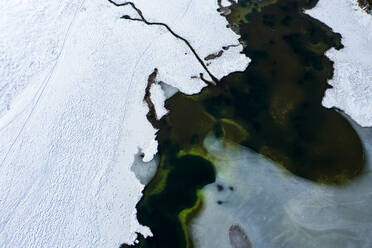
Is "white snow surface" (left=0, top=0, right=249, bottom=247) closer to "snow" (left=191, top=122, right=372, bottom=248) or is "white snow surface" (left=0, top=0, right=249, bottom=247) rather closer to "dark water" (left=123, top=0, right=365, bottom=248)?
"dark water" (left=123, top=0, right=365, bottom=248)

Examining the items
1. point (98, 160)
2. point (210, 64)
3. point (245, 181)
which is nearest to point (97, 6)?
point (210, 64)

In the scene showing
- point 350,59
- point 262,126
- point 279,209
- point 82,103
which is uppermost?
point 82,103

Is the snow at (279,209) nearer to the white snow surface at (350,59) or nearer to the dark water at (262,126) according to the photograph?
the dark water at (262,126)

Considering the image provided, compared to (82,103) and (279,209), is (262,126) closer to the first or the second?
(279,209)

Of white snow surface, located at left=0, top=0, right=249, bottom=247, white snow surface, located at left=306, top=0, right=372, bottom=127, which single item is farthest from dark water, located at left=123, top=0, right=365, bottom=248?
white snow surface, located at left=0, top=0, right=249, bottom=247

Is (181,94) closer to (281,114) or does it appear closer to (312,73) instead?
(281,114)

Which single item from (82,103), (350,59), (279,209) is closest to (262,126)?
(279,209)

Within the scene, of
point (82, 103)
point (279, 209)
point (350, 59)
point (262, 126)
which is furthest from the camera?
point (350, 59)
